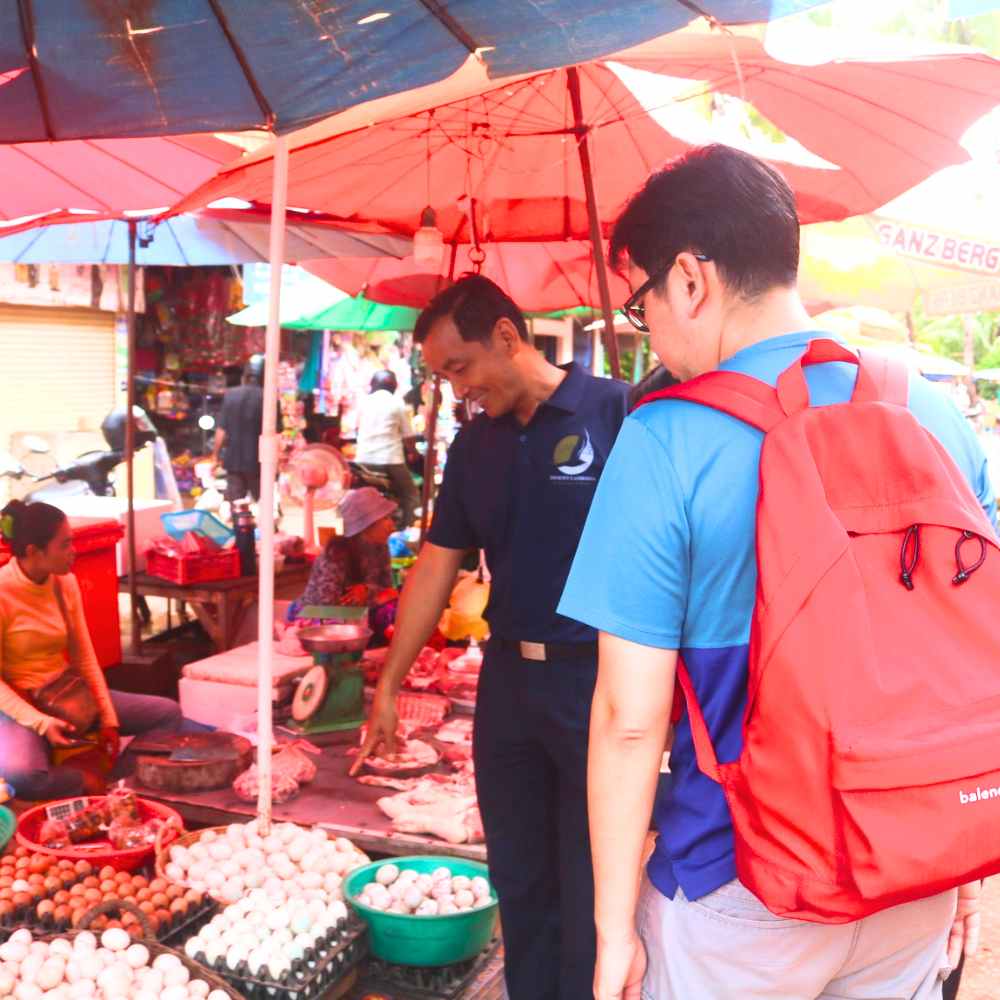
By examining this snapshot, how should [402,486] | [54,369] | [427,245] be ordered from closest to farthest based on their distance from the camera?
[427,245], [402,486], [54,369]

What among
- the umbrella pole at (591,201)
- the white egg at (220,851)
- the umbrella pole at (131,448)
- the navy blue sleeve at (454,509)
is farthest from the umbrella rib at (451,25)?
the umbrella pole at (131,448)

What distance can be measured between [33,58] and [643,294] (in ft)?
5.94

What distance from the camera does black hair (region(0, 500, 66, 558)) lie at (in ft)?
16.6

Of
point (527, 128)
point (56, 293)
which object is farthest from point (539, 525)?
point (56, 293)

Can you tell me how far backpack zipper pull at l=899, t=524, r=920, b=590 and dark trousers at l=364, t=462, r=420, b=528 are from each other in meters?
10.8

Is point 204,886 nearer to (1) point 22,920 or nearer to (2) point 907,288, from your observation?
(1) point 22,920

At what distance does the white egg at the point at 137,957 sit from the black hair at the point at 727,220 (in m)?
2.40

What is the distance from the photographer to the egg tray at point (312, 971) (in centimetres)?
296

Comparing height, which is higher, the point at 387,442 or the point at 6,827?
the point at 387,442

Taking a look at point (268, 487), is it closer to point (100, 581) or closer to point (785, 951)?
point (785, 951)

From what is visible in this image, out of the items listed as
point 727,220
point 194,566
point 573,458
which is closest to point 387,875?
point 573,458

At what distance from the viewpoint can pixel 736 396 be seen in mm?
1492

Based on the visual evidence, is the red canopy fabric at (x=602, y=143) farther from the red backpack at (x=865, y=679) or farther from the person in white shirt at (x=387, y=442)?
the person in white shirt at (x=387, y=442)

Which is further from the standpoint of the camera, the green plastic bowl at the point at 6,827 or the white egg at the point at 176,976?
the green plastic bowl at the point at 6,827
